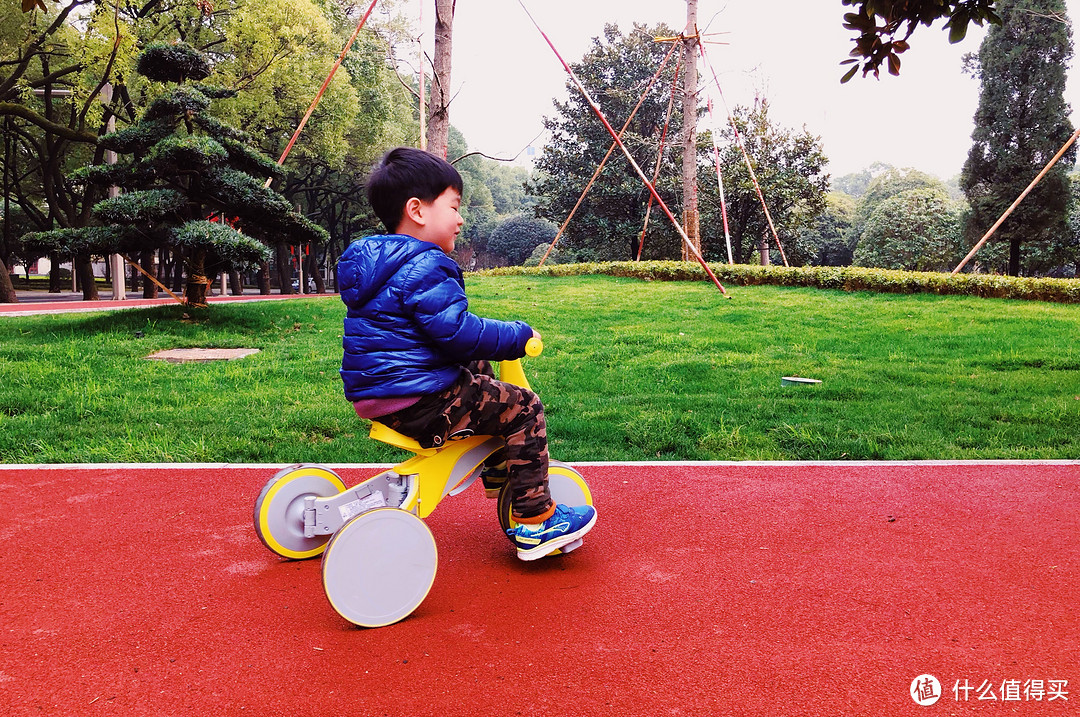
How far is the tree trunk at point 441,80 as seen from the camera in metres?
7.30

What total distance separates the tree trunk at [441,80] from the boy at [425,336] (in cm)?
475

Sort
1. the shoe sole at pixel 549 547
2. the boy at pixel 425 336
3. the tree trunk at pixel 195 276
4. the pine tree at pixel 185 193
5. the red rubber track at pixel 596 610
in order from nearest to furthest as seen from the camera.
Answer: the red rubber track at pixel 596 610 → the boy at pixel 425 336 → the shoe sole at pixel 549 547 → the pine tree at pixel 185 193 → the tree trunk at pixel 195 276

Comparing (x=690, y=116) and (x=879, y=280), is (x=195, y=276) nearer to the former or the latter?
(x=879, y=280)

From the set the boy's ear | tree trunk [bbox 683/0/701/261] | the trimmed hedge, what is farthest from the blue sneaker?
tree trunk [bbox 683/0/701/261]

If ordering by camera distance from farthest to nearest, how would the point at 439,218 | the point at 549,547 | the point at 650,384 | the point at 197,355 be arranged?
1. the point at 197,355
2. the point at 650,384
3. the point at 549,547
4. the point at 439,218

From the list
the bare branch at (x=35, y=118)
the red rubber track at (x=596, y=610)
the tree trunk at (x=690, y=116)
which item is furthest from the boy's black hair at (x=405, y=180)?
the bare branch at (x=35, y=118)

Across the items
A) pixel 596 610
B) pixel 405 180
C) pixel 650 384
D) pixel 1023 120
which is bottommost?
pixel 596 610

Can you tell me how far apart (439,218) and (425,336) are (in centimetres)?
A: 44

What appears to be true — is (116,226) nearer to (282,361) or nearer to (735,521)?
(282,361)

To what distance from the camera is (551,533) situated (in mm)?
2824

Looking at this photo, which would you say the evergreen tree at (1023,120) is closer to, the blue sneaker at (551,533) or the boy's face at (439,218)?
the blue sneaker at (551,533)

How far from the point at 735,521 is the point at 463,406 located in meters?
1.48

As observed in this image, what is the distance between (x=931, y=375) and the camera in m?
6.70

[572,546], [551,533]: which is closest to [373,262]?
[551,533]
